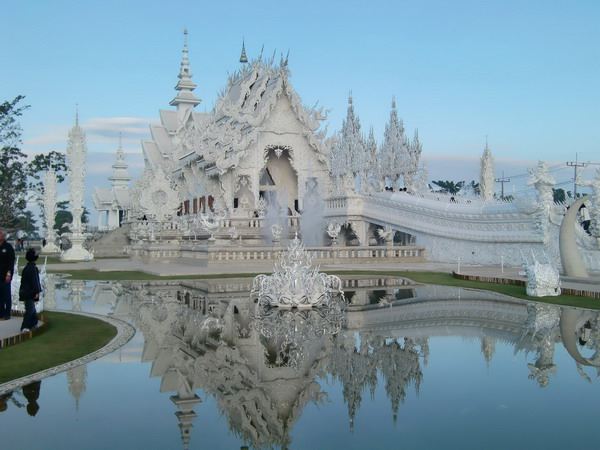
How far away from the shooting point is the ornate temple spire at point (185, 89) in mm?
55812

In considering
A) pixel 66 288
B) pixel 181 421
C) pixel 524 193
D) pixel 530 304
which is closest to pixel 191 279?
pixel 66 288

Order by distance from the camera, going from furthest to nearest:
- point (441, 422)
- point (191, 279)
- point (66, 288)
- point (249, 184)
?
point (249, 184) < point (191, 279) < point (66, 288) < point (441, 422)

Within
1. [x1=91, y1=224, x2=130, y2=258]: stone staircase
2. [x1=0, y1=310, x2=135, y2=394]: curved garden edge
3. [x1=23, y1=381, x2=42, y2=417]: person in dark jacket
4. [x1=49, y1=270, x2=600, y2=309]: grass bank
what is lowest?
[x1=23, y1=381, x2=42, y2=417]: person in dark jacket

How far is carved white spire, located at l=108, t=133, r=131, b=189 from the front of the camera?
213ft

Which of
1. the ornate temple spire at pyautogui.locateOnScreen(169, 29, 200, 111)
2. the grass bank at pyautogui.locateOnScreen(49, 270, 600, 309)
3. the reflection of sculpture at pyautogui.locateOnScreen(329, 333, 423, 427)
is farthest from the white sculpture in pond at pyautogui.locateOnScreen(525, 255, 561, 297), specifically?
the ornate temple spire at pyautogui.locateOnScreen(169, 29, 200, 111)

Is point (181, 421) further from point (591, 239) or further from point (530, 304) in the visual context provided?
point (591, 239)

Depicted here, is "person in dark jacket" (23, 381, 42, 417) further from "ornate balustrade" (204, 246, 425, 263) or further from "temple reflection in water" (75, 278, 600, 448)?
"ornate balustrade" (204, 246, 425, 263)

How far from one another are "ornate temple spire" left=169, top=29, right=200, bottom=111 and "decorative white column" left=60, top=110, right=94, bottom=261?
26.7m

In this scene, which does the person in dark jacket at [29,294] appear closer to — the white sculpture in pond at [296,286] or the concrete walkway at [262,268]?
the white sculpture in pond at [296,286]

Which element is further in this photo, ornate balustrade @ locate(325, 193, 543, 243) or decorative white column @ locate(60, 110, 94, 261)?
decorative white column @ locate(60, 110, 94, 261)

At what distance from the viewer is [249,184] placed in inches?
1340

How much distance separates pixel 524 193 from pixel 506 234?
5.13 ft

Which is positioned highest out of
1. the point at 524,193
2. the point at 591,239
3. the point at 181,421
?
the point at 524,193

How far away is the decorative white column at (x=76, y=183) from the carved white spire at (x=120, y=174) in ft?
116
